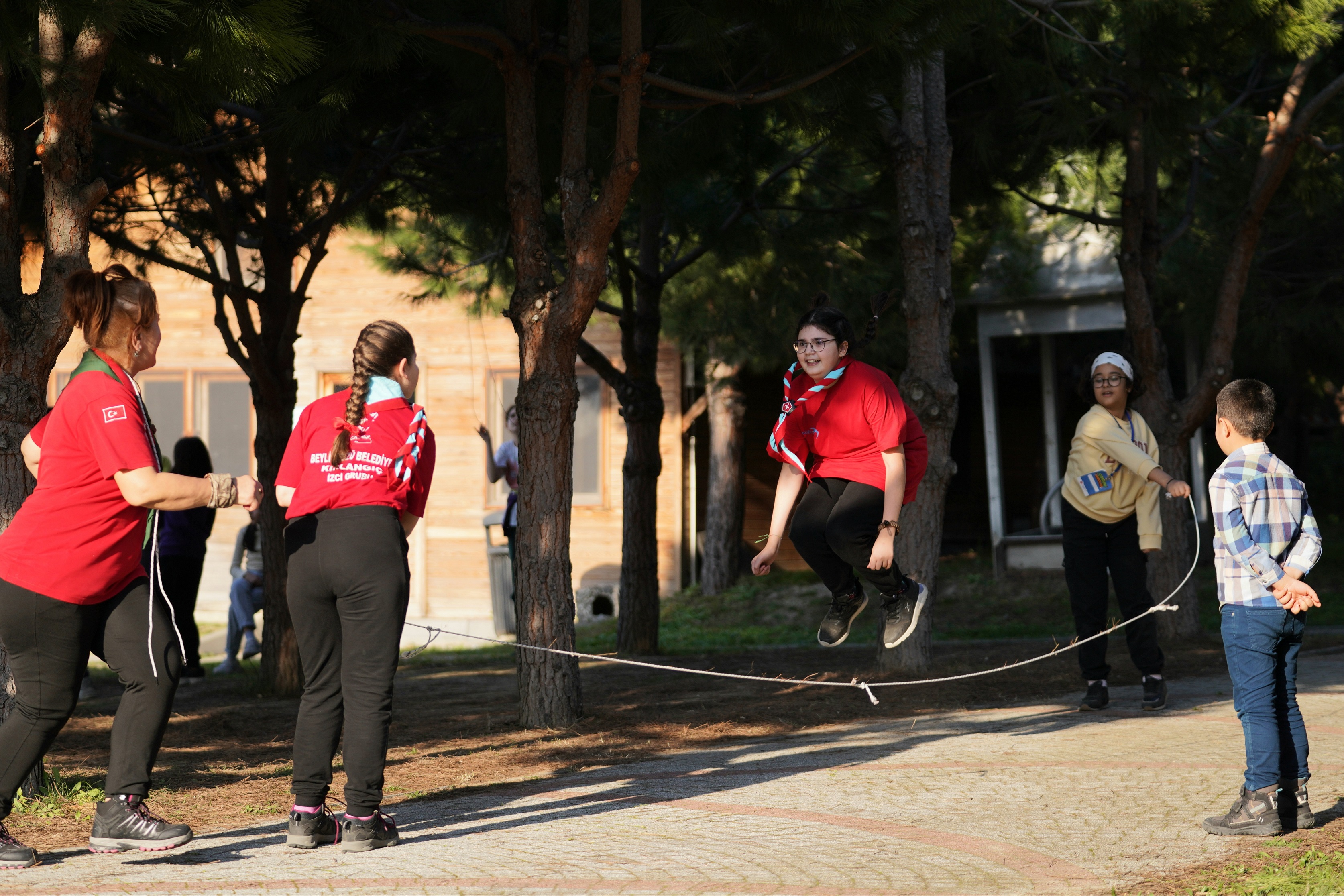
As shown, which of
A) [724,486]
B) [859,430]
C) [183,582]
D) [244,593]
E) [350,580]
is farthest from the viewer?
[724,486]

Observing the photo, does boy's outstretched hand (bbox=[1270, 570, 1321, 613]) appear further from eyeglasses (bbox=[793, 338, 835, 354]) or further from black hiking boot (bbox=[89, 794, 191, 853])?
black hiking boot (bbox=[89, 794, 191, 853])

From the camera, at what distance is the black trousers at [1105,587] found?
7.64 m

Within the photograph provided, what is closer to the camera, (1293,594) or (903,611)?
(1293,594)

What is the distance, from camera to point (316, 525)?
4.50 meters

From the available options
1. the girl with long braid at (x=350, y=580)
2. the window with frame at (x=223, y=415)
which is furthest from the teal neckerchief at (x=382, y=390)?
the window with frame at (x=223, y=415)

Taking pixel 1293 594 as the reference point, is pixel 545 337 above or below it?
above

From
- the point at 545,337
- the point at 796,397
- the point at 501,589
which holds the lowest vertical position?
the point at 501,589

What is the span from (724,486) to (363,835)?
1227cm

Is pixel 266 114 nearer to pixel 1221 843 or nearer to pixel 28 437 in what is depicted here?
pixel 28 437

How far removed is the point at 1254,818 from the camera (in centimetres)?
472

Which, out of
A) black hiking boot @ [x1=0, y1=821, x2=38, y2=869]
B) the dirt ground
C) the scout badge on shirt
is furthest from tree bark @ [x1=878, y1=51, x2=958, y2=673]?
black hiking boot @ [x1=0, y1=821, x2=38, y2=869]

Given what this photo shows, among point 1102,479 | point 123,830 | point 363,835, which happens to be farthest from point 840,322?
point 123,830

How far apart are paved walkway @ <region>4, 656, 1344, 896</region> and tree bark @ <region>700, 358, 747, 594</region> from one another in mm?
9661

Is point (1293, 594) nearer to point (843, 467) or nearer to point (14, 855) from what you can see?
point (843, 467)
